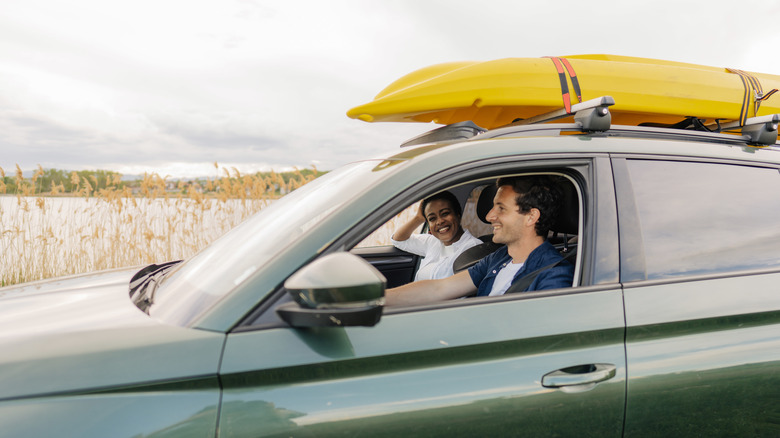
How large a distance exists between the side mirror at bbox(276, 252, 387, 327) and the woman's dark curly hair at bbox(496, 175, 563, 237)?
1.37 meters

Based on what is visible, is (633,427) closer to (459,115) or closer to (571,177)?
(571,177)

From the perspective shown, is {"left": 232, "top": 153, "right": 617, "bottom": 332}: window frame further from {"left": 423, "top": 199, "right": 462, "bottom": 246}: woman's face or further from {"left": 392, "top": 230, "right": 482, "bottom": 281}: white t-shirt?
{"left": 423, "top": 199, "right": 462, "bottom": 246}: woman's face

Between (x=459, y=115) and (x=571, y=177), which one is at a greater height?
Answer: (x=459, y=115)

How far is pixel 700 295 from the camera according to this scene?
170 centimetres

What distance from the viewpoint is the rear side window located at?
1.78 meters

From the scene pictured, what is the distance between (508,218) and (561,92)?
63 centimetres

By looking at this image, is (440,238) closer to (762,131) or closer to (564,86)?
(564,86)

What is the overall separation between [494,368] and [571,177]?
80 centimetres

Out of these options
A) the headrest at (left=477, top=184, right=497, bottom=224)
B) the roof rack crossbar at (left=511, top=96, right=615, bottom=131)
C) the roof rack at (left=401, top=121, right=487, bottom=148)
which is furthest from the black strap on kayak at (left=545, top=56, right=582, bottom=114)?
the headrest at (left=477, top=184, right=497, bottom=224)

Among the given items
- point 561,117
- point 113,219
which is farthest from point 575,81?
point 113,219

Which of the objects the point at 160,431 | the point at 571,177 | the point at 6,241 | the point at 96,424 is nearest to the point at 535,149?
the point at 571,177

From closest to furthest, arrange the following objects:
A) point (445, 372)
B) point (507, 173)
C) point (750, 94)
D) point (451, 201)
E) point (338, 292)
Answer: point (338, 292), point (445, 372), point (507, 173), point (750, 94), point (451, 201)

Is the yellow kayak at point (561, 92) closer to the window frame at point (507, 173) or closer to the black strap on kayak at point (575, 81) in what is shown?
the black strap on kayak at point (575, 81)

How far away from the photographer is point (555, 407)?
4.73 ft
